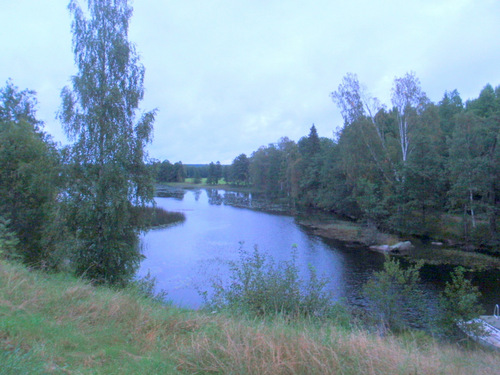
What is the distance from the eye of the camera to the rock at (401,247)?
24.6 m

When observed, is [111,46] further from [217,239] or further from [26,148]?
[217,239]

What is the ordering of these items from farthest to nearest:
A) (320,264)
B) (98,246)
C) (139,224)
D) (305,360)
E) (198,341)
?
(320,264) → (139,224) → (98,246) → (198,341) → (305,360)

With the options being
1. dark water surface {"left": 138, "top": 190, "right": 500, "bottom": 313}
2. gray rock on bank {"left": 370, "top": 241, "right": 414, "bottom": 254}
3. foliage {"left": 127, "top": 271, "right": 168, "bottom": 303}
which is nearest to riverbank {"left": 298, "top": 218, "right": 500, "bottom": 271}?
gray rock on bank {"left": 370, "top": 241, "right": 414, "bottom": 254}

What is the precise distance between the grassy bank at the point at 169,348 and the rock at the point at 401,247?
22.2m

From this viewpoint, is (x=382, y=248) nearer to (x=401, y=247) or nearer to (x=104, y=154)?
(x=401, y=247)

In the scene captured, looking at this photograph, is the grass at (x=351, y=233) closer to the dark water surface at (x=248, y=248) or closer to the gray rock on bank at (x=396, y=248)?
the gray rock on bank at (x=396, y=248)

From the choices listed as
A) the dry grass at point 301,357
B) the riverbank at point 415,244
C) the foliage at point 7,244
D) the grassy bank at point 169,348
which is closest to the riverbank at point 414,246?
the riverbank at point 415,244

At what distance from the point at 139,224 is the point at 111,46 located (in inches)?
242

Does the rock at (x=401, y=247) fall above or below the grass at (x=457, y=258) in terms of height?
above

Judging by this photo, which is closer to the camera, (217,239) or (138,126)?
(138,126)

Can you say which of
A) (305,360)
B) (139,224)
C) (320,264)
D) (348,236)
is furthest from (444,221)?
(305,360)

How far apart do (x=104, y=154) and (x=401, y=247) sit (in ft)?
70.1

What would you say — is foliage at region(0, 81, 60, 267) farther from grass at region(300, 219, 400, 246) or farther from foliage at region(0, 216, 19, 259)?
grass at region(300, 219, 400, 246)

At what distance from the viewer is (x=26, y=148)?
14.4m
